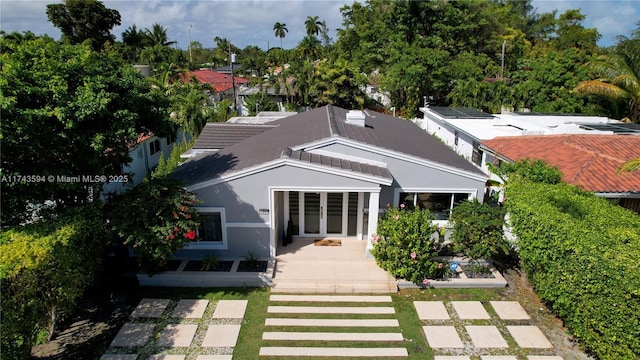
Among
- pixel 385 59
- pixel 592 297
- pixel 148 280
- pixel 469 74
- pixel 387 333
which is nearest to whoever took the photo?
pixel 592 297

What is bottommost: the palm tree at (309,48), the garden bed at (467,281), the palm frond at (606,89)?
the garden bed at (467,281)

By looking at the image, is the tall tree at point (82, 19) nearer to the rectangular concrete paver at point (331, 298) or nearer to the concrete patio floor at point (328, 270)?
the concrete patio floor at point (328, 270)

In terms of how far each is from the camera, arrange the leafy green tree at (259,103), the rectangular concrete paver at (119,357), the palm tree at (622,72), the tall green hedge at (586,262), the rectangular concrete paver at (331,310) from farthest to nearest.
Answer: the leafy green tree at (259,103) < the palm tree at (622,72) < the rectangular concrete paver at (331,310) < the rectangular concrete paver at (119,357) < the tall green hedge at (586,262)

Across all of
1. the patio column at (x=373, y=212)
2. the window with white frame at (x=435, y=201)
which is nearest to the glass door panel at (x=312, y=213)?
the patio column at (x=373, y=212)

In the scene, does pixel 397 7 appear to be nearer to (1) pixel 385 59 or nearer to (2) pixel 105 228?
(1) pixel 385 59

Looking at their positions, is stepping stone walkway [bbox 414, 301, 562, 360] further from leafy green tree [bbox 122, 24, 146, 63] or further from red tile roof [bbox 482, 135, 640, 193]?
leafy green tree [bbox 122, 24, 146, 63]

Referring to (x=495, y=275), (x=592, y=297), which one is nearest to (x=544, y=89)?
(x=495, y=275)
